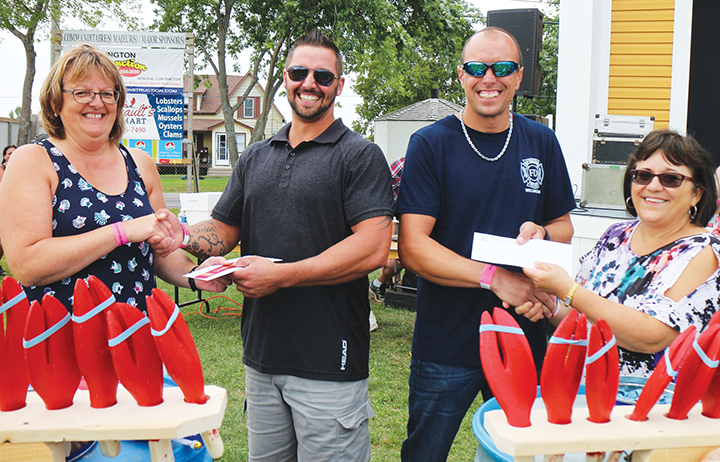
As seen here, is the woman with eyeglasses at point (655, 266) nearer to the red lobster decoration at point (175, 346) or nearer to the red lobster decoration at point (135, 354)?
the red lobster decoration at point (175, 346)

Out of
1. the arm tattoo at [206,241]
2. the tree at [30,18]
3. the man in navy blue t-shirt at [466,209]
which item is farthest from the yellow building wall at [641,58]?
the tree at [30,18]

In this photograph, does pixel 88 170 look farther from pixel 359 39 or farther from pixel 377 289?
pixel 359 39

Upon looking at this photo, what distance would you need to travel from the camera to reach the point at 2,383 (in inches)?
64.4

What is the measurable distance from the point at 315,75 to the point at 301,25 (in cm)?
1493

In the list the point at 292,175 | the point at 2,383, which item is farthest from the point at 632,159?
the point at 2,383

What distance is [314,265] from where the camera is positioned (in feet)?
6.89

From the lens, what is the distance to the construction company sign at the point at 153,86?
11.2 meters

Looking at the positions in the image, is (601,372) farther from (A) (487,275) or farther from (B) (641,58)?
(B) (641,58)

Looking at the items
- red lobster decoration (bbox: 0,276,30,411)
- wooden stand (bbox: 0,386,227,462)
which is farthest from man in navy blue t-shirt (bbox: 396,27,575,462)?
red lobster decoration (bbox: 0,276,30,411)

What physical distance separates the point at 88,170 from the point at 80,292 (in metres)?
0.75

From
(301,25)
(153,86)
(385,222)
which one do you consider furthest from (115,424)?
(301,25)

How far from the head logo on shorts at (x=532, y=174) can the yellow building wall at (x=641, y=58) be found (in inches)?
156

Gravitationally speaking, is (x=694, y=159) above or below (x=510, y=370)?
above

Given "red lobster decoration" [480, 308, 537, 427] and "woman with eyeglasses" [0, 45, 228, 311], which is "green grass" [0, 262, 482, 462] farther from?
"red lobster decoration" [480, 308, 537, 427]
